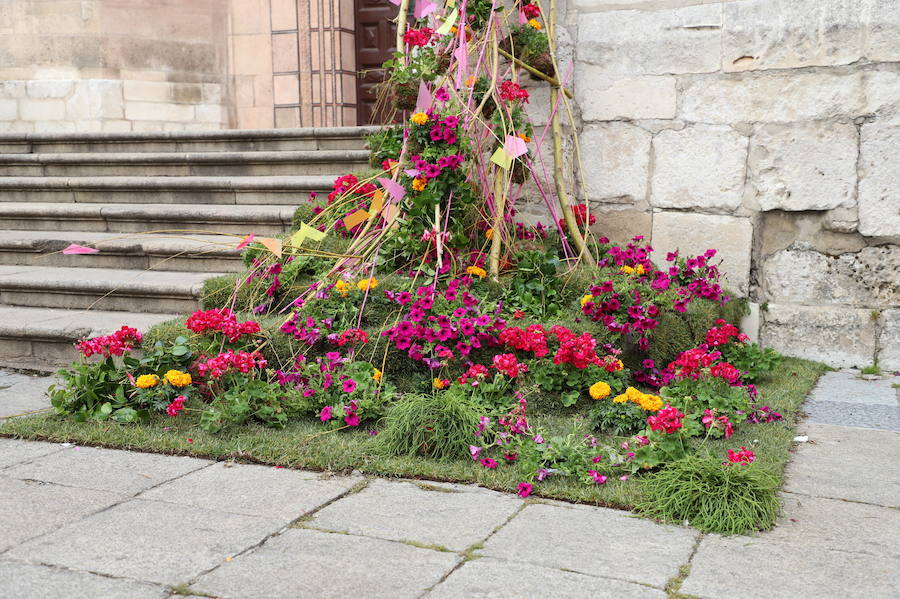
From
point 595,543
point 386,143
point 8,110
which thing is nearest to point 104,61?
point 8,110

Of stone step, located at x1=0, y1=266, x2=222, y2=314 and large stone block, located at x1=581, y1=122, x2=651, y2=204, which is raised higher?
large stone block, located at x1=581, y1=122, x2=651, y2=204

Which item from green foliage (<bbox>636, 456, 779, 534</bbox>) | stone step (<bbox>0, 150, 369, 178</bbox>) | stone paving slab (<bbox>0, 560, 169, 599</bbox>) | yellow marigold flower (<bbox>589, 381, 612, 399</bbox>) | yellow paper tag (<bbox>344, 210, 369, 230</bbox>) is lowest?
stone paving slab (<bbox>0, 560, 169, 599</bbox>)

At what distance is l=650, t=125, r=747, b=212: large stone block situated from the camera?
13.0 ft

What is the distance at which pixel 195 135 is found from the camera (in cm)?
586

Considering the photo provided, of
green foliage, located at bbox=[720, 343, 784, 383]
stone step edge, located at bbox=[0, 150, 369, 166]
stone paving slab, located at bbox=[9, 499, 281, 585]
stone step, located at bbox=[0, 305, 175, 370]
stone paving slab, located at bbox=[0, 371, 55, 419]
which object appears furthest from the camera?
stone step edge, located at bbox=[0, 150, 369, 166]

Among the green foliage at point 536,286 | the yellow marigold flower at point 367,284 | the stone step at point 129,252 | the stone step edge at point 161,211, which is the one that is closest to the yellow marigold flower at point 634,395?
the green foliage at point 536,286

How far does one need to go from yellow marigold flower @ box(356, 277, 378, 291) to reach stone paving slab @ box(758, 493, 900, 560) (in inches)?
68.0

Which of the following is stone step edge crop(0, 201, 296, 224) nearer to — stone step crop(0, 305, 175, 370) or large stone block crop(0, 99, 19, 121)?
stone step crop(0, 305, 175, 370)

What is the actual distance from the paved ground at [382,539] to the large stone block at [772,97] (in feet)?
5.77

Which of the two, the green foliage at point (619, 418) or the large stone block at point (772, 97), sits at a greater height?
the large stone block at point (772, 97)

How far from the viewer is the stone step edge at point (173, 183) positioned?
16.7ft

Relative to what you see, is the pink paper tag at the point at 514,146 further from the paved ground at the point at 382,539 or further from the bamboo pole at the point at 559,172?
the paved ground at the point at 382,539

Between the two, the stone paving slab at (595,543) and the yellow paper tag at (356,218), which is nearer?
the stone paving slab at (595,543)

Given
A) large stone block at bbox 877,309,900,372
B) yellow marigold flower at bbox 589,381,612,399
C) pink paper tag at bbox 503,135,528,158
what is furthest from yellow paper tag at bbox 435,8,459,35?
large stone block at bbox 877,309,900,372
